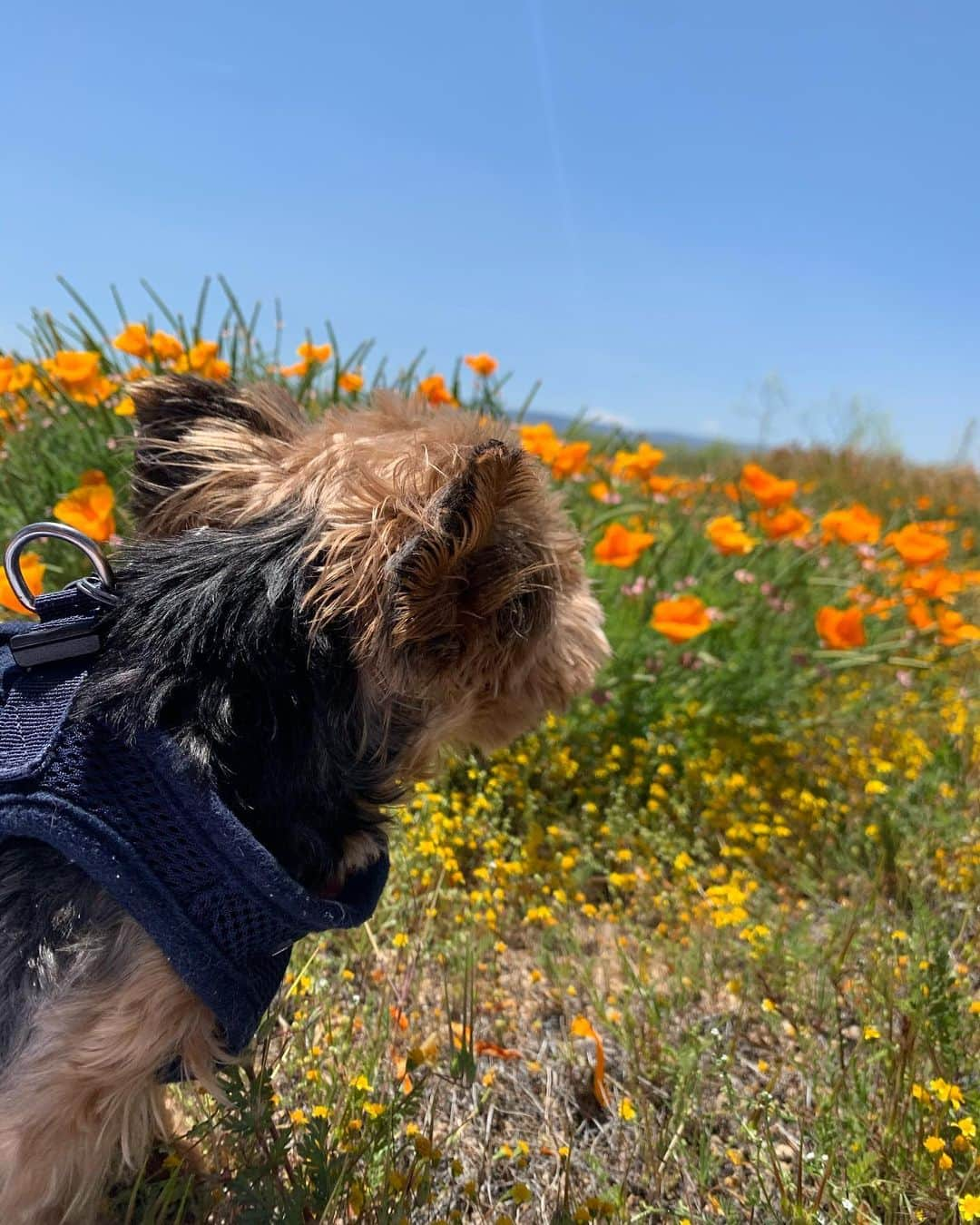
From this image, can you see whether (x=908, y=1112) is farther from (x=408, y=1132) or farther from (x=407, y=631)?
(x=407, y=631)

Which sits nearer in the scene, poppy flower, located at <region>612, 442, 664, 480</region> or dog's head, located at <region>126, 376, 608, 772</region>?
dog's head, located at <region>126, 376, 608, 772</region>

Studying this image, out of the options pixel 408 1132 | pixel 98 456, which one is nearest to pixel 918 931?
pixel 408 1132

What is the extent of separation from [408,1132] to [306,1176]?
239 mm

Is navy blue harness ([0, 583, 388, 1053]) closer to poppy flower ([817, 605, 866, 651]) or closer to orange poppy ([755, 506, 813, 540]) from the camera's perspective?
poppy flower ([817, 605, 866, 651])

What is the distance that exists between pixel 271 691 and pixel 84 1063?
2.21ft

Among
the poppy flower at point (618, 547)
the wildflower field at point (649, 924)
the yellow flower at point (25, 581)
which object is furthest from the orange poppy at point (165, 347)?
the poppy flower at point (618, 547)

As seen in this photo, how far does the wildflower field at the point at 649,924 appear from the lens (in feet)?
6.50

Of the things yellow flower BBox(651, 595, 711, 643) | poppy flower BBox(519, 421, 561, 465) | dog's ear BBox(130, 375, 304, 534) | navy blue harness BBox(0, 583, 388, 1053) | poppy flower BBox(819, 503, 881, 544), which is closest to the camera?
navy blue harness BBox(0, 583, 388, 1053)

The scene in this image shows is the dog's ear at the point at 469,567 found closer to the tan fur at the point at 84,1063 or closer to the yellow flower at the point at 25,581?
the tan fur at the point at 84,1063

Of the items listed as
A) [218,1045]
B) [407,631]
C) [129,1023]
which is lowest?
[218,1045]

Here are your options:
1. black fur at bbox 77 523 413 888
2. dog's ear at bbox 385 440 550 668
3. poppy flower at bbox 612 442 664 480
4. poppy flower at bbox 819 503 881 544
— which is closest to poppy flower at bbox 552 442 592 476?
poppy flower at bbox 612 442 664 480

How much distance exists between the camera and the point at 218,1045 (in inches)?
62.8

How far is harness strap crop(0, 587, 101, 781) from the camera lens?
1422 millimetres

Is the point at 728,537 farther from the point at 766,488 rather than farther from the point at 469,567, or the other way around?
the point at 469,567
